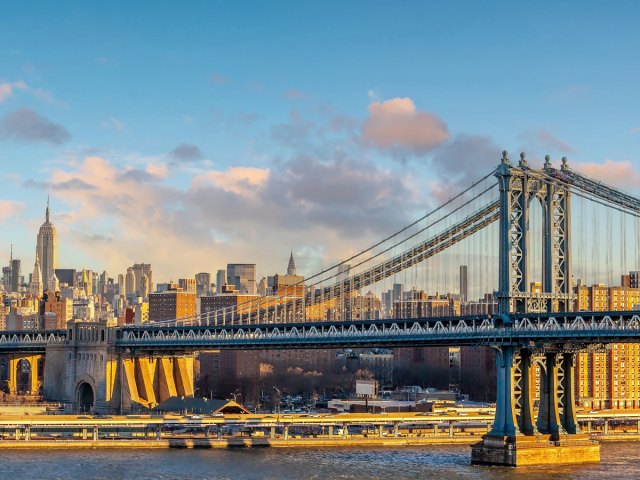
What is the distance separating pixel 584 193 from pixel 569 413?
11733 mm

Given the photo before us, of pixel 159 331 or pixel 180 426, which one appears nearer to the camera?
pixel 180 426

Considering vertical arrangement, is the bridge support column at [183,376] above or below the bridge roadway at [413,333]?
below

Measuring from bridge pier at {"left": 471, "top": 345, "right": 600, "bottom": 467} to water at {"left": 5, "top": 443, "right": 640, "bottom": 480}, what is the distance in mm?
1078

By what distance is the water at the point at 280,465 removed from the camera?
6644 centimetres

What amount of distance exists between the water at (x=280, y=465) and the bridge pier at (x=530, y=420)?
1.08 metres

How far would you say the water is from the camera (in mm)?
66438

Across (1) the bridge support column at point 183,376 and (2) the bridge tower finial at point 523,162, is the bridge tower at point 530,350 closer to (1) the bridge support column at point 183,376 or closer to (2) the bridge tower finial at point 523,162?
(2) the bridge tower finial at point 523,162

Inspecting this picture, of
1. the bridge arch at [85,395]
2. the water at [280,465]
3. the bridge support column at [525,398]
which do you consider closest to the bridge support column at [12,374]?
the bridge arch at [85,395]

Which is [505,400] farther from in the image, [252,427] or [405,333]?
[252,427]

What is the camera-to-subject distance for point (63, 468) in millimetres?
69375

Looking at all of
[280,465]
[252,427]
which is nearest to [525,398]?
[280,465]

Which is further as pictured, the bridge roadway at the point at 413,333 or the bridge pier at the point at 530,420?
the bridge pier at the point at 530,420

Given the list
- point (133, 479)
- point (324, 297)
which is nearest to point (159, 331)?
point (324, 297)

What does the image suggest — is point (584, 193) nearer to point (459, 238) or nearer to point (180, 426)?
point (459, 238)
